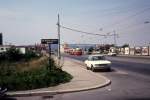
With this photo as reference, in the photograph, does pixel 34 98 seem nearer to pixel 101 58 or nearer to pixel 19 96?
pixel 19 96

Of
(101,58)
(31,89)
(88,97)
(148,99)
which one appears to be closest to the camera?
(148,99)

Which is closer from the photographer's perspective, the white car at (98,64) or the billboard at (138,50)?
the white car at (98,64)

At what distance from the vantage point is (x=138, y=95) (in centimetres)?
1320

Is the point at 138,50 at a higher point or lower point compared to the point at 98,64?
higher

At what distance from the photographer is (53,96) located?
13.8m

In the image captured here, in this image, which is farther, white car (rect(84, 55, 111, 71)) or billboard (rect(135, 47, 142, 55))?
billboard (rect(135, 47, 142, 55))

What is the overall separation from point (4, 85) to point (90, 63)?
15.8 metres

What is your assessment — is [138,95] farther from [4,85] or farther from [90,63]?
[90,63]

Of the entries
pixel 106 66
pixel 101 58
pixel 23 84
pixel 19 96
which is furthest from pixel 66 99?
pixel 101 58

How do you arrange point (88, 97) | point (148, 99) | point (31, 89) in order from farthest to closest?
point (31, 89) < point (88, 97) < point (148, 99)

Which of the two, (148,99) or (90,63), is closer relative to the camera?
(148,99)

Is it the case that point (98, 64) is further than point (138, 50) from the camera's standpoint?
No

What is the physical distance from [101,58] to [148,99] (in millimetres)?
19690

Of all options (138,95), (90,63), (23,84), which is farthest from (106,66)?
(138,95)
